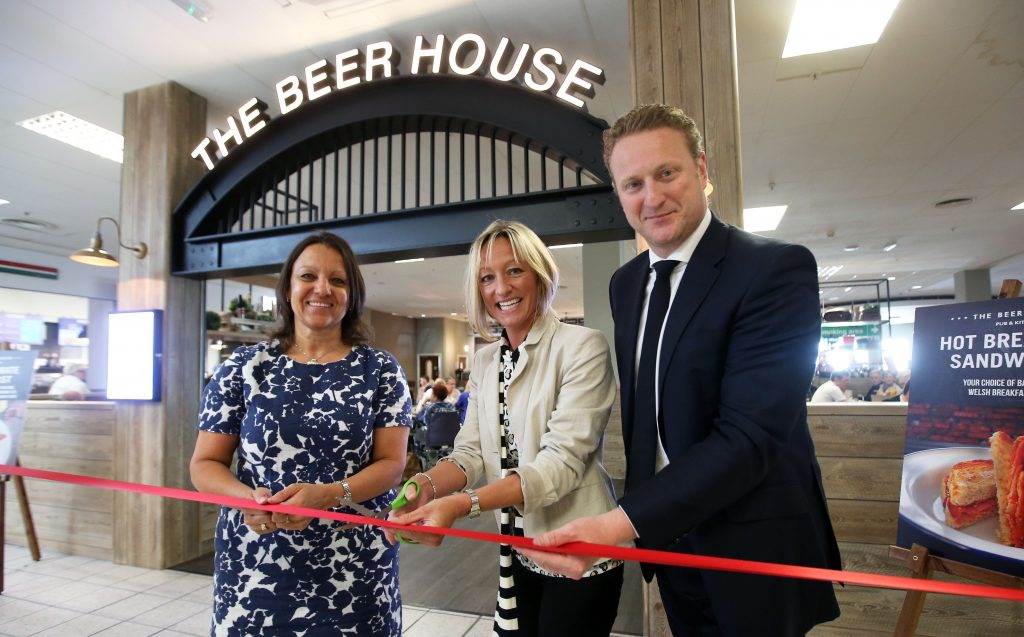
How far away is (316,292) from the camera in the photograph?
5.81 ft

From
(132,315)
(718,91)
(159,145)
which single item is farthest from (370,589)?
(159,145)

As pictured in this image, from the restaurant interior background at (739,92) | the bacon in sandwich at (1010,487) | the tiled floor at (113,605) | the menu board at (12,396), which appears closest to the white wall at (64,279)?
the restaurant interior background at (739,92)

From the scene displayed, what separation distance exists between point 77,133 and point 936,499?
7.06 meters

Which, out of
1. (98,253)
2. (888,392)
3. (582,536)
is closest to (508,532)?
(582,536)

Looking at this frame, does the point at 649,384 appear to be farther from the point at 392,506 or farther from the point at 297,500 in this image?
the point at 297,500

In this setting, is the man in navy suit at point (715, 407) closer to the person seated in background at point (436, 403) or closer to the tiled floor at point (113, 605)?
the tiled floor at point (113, 605)

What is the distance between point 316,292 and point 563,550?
117cm

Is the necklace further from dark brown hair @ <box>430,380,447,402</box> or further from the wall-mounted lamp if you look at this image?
dark brown hair @ <box>430,380,447,402</box>

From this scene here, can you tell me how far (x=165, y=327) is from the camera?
4.37 meters

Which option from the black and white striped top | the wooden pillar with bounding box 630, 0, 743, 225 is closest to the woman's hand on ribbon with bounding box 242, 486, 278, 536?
Result: the black and white striped top

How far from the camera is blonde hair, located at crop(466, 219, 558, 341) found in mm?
1443

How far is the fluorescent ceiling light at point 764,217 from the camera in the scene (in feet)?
25.5

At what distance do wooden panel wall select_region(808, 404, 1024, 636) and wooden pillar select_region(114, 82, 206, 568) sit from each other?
444cm

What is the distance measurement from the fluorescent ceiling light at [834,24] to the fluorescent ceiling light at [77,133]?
551cm
